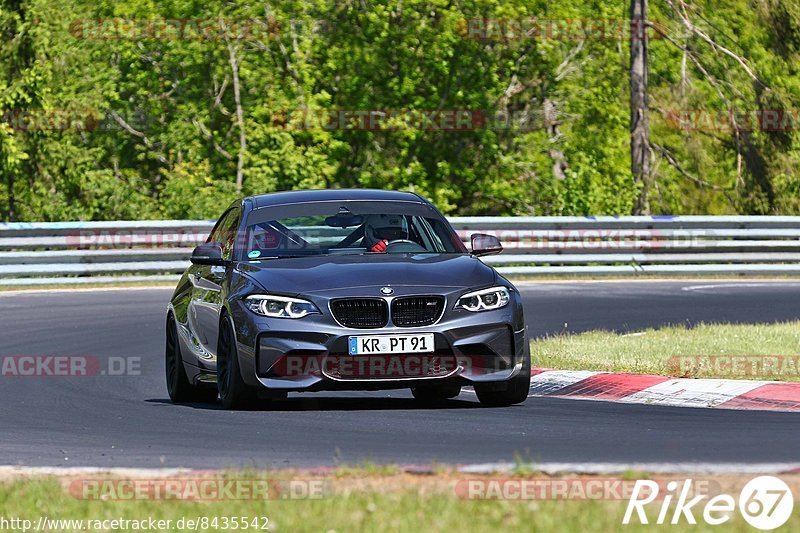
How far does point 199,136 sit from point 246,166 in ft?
4.60

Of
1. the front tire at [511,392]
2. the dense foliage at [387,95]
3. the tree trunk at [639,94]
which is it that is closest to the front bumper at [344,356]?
the front tire at [511,392]

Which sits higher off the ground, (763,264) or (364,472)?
(364,472)

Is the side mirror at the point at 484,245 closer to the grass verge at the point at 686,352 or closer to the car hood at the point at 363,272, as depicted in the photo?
the car hood at the point at 363,272

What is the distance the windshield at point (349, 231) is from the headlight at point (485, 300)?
930 millimetres

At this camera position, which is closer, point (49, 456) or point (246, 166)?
point (49, 456)

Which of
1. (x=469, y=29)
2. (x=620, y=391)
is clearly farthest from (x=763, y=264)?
(x=620, y=391)

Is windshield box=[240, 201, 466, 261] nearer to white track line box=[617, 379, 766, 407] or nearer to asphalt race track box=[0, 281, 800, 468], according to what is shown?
asphalt race track box=[0, 281, 800, 468]

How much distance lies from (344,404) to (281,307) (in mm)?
1228

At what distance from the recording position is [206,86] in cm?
3534

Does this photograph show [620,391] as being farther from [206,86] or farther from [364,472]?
[206,86]

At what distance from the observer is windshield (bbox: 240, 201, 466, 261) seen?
439 inches

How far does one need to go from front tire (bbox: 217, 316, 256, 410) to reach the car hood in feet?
1.39

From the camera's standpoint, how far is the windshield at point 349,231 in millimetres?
11148

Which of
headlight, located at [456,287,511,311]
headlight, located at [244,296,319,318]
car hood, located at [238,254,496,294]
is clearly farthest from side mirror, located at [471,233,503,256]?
headlight, located at [244,296,319,318]
